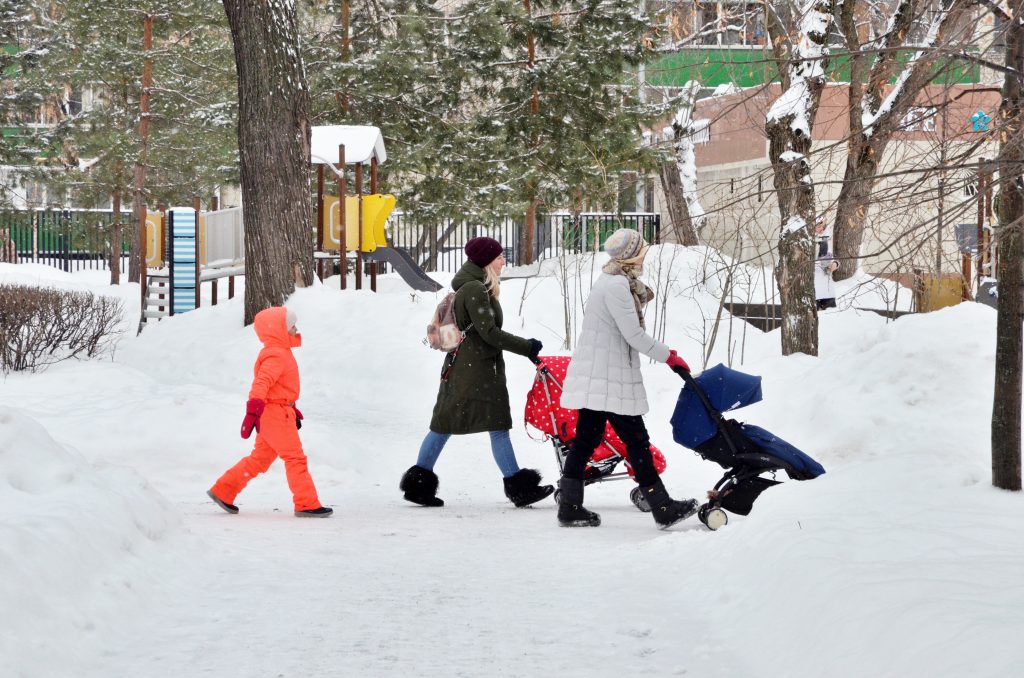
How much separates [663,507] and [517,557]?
1128 millimetres

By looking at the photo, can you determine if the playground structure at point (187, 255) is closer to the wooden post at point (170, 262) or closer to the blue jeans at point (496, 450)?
the wooden post at point (170, 262)

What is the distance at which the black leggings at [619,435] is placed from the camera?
23.4ft

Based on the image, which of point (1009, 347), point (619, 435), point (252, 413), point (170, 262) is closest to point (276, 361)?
point (252, 413)

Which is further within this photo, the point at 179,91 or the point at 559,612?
the point at 179,91

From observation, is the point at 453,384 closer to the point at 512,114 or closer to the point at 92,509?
the point at 92,509

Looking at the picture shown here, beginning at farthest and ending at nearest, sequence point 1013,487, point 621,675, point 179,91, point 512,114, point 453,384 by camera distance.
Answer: point 179,91, point 512,114, point 453,384, point 1013,487, point 621,675

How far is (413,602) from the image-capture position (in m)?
5.29

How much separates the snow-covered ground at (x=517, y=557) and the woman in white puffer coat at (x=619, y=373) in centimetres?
33

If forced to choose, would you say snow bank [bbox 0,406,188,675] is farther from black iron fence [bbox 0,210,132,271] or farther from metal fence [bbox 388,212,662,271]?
black iron fence [bbox 0,210,132,271]

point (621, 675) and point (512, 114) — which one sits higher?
point (512, 114)

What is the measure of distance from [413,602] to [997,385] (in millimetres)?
3411

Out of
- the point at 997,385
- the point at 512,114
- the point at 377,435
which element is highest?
the point at 512,114

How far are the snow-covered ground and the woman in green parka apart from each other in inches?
10.0

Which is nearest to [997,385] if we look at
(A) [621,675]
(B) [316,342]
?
(A) [621,675]
